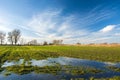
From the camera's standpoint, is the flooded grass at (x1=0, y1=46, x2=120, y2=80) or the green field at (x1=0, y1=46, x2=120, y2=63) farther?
the green field at (x1=0, y1=46, x2=120, y2=63)

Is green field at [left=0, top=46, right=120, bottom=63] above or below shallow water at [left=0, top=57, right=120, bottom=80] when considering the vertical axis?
above

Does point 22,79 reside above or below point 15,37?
below

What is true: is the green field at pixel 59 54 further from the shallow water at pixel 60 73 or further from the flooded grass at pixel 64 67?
the shallow water at pixel 60 73

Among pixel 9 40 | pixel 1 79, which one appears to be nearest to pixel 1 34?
pixel 9 40

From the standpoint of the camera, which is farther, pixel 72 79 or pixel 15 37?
pixel 15 37

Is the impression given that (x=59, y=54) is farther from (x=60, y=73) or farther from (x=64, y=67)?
(x=60, y=73)

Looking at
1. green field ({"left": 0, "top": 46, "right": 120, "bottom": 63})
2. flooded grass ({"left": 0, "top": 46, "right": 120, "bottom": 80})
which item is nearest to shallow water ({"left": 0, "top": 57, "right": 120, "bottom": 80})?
flooded grass ({"left": 0, "top": 46, "right": 120, "bottom": 80})

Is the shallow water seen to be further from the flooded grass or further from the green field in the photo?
the green field

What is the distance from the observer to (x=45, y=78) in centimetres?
1545

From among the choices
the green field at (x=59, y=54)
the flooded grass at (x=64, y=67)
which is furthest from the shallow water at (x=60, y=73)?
the green field at (x=59, y=54)

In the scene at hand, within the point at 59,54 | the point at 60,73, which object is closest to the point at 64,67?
the point at 60,73

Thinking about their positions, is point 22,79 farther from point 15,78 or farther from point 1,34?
point 1,34

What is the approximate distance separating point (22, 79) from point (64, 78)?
14.8ft

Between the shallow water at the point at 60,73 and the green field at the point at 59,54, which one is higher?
the green field at the point at 59,54
